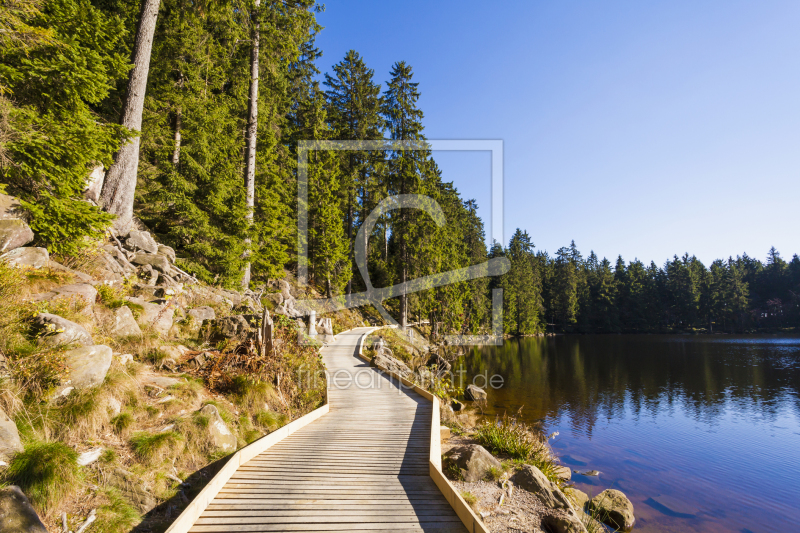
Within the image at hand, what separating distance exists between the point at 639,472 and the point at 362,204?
29.4 m

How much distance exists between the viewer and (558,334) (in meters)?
75.9

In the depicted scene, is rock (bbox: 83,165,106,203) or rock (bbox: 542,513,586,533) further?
rock (bbox: 83,165,106,203)

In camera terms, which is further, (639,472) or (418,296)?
(418,296)

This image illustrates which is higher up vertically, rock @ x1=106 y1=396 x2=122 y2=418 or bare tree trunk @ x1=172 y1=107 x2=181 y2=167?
bare tree trunk @ x1=172 y1=107 x2=181 y2=167

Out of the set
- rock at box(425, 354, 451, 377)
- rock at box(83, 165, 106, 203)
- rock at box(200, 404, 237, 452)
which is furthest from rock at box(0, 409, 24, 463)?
rock at box(425, 354, 451, 377)

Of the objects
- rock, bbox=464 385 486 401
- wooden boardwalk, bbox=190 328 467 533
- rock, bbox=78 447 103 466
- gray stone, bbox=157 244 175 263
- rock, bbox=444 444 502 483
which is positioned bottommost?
rock, bbox=464 385 486 401

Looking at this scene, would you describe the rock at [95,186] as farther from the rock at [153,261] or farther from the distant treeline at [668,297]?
the distant treeline at [668,297]

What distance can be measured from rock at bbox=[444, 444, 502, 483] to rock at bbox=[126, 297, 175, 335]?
22.6ft

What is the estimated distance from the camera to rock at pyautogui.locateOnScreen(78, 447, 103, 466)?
4.21m

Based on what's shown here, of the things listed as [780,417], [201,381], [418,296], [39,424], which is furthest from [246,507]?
[418,296]

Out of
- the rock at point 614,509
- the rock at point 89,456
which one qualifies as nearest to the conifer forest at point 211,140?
the rock at point 89,456

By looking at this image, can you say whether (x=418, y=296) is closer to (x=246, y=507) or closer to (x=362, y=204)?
(x=362, y=204)

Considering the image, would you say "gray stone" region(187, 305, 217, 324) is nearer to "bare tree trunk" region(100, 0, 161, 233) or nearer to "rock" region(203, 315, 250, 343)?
"rock" region(203, 315, 250, 343)

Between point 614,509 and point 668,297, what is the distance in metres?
90.7
